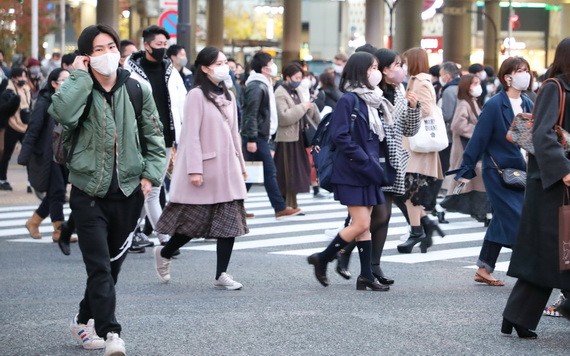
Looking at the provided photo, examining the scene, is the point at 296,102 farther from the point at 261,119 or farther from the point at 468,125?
the point at 468,125

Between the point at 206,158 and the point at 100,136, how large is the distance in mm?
2732

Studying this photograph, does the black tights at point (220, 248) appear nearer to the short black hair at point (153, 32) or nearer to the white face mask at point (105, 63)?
the short black hair at point (153, 32)

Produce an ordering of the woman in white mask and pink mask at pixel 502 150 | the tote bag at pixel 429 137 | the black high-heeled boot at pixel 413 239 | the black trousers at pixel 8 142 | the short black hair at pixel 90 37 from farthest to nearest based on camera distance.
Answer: the black trousers at pixel 8 142, the black high-heeled boot at pixel 413 239, the tote bag at pixel 429 137, the woman in white mask and pink mask at pixel 502 150, the short black hair at pixel 90 37

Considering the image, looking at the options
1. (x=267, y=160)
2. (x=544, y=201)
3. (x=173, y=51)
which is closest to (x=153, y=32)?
(x=173, y=51)

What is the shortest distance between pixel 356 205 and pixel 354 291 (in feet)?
2.25

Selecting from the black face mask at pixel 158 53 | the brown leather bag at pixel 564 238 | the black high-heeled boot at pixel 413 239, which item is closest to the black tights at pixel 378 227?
the black high-heeled boot at pixel 413 239

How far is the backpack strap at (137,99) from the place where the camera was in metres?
6.84

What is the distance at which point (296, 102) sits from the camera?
1541 centimetres

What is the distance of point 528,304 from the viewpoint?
7.16m

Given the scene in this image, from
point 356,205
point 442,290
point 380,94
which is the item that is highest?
point 380,94

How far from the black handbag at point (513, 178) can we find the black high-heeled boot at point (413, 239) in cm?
271

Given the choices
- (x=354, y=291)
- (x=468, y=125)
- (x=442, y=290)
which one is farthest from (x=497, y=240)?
(x=468, y=125)

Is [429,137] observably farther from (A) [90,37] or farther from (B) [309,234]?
(A) [90,37]

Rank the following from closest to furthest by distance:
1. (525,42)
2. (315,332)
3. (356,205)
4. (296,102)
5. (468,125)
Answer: (315,332) < (356,205) < (468,125) < (296,102) < (525,42)
